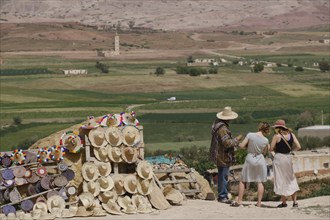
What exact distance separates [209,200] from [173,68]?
87257 mm

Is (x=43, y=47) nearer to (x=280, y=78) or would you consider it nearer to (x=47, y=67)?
(x=47, y=67)

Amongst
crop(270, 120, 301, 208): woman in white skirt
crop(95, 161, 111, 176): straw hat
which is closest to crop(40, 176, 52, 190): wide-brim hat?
crop(95, 161, 111, 176): straw hat

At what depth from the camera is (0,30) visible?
488ft

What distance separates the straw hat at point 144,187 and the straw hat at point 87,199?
2.70 feet

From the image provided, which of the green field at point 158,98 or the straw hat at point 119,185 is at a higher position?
the straw hat at point 119,185

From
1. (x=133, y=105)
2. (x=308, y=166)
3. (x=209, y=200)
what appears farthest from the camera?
(x=133, y=105)

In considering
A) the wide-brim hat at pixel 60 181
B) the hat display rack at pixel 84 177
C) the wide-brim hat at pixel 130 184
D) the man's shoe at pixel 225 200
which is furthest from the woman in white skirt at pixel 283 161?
the wide-brim hat at pixel 60 181

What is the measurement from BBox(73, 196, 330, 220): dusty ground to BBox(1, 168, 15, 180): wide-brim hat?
4.75 ft

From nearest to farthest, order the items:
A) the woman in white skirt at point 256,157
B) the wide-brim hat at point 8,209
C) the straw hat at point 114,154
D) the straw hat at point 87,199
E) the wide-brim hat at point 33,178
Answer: the wide-brim hat at point 8,209
the straw hat at point 87,199
the woman in white skirt at point 256,157
the wide-brim hat at point 33,178
the straw hat at point 114,154

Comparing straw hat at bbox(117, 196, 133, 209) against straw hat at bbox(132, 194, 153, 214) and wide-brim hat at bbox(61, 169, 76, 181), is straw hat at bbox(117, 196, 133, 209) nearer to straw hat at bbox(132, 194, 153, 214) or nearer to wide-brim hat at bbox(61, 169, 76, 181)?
straw hat at bbox(132, 194, 153, 214)

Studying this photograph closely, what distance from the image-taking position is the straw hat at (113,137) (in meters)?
14.9

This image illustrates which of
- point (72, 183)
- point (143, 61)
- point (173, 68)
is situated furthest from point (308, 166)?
point (143, 61)

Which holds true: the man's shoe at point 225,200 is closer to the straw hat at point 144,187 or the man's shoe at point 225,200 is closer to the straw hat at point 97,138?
the straw hat at point 144,187

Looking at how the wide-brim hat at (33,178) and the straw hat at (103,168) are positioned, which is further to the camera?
the straw hat at (103,168)
